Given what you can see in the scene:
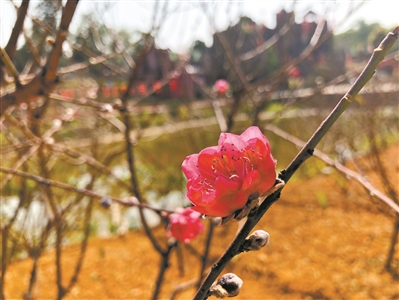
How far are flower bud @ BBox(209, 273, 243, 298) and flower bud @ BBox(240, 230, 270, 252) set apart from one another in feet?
0.12

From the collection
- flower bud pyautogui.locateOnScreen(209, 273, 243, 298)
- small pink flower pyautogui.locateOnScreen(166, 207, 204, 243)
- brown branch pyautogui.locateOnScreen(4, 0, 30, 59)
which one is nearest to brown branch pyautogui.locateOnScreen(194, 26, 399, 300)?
flower bud pyautogui.locateOnScreen(209, 273, 243, 298)

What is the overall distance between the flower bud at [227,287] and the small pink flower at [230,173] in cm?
7

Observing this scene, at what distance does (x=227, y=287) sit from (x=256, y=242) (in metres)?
0.06

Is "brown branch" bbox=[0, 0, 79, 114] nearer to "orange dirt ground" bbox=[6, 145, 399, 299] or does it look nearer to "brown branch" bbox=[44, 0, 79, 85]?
"brown branch" bbox=[44, 0, 79, 85]

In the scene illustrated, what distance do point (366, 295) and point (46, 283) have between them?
178cm

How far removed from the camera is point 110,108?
0.94m

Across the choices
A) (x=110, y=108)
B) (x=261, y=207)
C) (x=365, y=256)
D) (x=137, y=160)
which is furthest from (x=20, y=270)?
(x=137, y=160)

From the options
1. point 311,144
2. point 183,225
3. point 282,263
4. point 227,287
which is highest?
point 282,263

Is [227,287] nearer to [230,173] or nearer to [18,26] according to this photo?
[230,173]

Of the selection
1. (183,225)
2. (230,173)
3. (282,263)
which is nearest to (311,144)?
(230,173)

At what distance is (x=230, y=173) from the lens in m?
0.46

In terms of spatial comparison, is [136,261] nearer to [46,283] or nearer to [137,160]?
[46,283]

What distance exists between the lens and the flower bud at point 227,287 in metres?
0.41

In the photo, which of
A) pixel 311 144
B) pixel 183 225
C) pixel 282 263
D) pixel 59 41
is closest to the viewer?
pixel 311 144
